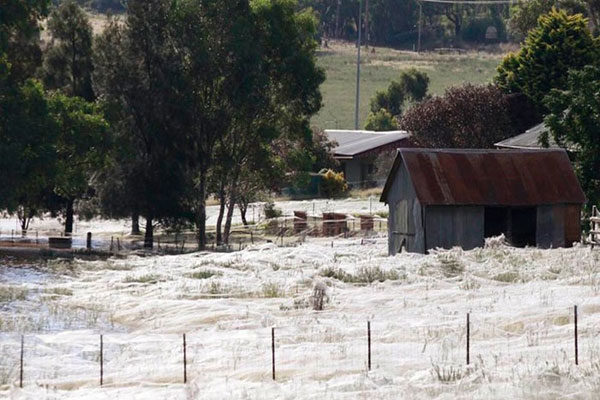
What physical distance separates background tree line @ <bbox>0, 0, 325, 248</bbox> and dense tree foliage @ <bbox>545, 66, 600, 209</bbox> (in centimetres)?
1376

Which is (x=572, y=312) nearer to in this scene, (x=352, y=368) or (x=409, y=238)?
(x=352, y=368)

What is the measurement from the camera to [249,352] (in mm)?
22312

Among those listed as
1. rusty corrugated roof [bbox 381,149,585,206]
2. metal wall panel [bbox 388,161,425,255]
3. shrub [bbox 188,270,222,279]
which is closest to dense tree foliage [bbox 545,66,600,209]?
rusty corrugated roof [bbox 381,149,585,206]

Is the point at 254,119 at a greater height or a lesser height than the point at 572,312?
greater

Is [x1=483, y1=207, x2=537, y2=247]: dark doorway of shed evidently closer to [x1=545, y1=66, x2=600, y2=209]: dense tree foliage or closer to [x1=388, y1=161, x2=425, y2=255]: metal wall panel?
[x1=388, y1=161, x2=425, y2=255]: metal wall panel

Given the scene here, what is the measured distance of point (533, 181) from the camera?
43500 mm

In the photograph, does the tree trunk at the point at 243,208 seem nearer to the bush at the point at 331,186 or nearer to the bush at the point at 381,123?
the bush at the point at 331,186

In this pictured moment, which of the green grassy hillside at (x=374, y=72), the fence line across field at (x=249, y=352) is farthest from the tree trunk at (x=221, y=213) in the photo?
the green grassy hillside at (x=374, y=72)

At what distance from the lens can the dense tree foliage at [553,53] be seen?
232 feet

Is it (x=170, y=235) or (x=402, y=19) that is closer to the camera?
(x=170, y=235)

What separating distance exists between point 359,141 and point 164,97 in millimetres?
34299

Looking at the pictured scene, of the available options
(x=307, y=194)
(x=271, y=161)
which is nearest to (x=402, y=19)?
(x=307, y=194)

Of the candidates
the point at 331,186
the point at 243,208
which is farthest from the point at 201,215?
the point at 331,186

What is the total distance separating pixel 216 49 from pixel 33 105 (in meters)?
11.1
